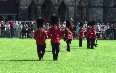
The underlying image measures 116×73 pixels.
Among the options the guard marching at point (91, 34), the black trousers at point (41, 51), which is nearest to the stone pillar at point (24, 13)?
the guard marching at point (91, 34)

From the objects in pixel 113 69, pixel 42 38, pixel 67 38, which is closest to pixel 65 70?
pixel 113 69

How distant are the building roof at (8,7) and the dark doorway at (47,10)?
156 inches

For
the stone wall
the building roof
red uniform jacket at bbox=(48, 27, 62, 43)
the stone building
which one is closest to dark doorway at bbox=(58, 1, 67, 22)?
the stone building

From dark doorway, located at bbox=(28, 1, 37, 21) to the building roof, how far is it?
7.02 ft

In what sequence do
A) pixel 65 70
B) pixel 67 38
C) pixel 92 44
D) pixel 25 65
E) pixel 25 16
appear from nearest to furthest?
pixel 65 70 → pixel 25 65 → pixel 67 38 → pixel 92 44 → pixel 25 16

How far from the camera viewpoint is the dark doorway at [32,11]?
2729 inches

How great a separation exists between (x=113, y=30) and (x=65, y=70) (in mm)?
38896

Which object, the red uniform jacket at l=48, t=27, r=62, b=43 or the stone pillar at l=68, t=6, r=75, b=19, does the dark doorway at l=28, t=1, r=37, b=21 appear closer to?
the stone pillar at l=68, t=6, r=75, b=19

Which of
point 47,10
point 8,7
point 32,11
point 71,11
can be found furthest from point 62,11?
point 8,7

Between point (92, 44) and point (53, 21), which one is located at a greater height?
point (53, 21)

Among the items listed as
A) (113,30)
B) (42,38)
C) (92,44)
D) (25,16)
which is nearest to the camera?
(42,38)

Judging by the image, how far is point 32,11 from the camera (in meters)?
69.9

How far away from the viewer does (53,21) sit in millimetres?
27938

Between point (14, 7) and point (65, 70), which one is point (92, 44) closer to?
point (65, 70)
